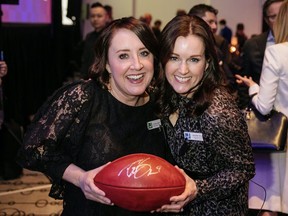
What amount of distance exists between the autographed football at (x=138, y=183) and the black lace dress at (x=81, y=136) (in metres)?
0.16

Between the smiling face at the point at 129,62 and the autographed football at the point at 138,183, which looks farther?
the smiling face at the point at 129,62

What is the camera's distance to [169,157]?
156 cm

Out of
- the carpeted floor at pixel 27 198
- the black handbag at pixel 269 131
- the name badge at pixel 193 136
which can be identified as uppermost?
the name badge at pixel 193 136

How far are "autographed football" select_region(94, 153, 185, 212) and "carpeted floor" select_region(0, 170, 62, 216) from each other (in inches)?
81.1

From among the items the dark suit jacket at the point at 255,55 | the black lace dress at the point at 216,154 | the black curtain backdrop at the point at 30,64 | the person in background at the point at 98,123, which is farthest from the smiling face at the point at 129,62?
the black curtain backdrop at the point at 30,64

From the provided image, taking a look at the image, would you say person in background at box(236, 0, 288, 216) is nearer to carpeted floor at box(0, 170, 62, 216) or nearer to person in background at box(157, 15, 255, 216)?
person in background at box(157, 15, 255, 216)

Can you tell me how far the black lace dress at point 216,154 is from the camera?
4.63 feet

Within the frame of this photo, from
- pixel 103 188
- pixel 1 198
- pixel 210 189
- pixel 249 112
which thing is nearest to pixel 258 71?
pixel 249 112

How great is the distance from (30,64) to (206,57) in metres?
4.34

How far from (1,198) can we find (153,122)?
2432 mm

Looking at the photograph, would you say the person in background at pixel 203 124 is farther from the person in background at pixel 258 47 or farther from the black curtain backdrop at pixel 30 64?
the black curtain backdrop at pixel 30 64

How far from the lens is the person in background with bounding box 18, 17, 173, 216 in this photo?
53.7 inches

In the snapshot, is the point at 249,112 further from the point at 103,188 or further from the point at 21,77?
the point at 21,77

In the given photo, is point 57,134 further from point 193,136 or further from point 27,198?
point 27,198
